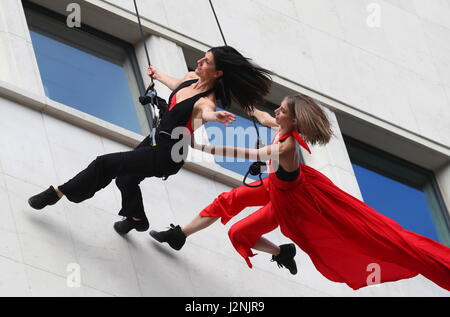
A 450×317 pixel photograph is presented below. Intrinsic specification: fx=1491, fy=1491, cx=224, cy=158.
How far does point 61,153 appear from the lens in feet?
39.6

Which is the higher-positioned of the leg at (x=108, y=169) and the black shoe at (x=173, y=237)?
the leg at (x=108, y=169)

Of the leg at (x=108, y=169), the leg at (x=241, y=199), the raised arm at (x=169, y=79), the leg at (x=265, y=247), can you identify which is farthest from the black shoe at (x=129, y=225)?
the raised arm at (x=169, y=79)

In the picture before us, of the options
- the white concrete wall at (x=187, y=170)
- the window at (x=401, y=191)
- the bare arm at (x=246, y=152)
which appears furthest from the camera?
the window at (x=401, y=191)

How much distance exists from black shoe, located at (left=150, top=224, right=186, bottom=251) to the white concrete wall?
0.38 feet

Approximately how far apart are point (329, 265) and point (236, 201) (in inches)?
34.5

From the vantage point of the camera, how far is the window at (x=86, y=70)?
13562 millimetres

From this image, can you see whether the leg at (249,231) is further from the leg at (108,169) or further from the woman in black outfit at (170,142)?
the leg at (108,169)

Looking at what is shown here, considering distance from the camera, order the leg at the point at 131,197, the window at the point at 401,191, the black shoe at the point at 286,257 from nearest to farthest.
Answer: the leg at the point at 131,197
the black shoe at the point at 286,257
the window at the point at 401,191

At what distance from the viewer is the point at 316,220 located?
11.2 m

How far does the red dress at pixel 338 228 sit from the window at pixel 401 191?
12.8ft

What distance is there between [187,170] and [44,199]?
2.10 meters

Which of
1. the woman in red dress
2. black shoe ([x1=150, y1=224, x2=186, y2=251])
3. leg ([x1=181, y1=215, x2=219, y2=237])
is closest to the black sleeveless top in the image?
the woman in red dress

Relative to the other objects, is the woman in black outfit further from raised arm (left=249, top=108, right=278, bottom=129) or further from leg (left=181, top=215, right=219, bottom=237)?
leg (left=181, top=215, right=219, bottom=237)
